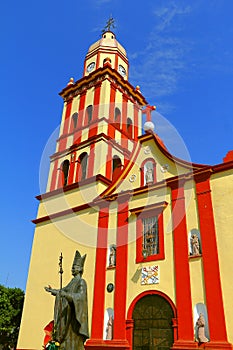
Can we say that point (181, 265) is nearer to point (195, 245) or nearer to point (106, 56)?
point (195, 245)

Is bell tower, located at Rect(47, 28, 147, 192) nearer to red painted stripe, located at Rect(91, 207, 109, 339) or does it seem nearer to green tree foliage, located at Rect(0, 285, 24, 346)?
red painted stripe, located at Rect(91, 207, 109, 339)

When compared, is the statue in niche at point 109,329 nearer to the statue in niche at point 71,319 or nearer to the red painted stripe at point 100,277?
the red painted stripe at point 100,277

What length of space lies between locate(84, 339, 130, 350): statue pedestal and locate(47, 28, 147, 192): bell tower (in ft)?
26.8

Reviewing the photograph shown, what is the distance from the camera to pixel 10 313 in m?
23.6

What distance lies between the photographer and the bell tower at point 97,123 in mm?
19953

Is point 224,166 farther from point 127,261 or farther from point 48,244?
point 48,244

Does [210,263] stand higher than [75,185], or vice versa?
[75,185]

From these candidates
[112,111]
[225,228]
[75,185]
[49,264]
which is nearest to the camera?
[225,228]

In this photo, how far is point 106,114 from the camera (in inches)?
835

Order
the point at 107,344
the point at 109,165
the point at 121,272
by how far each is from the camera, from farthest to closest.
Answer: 1. the point at 109,165
2. the point at 121,272
3. the point at 107,344

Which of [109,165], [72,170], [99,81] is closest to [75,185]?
[72,170]

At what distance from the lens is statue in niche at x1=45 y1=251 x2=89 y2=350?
6906 millimetres

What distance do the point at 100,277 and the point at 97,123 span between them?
992 cm

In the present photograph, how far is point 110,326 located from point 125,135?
41.1 ft
